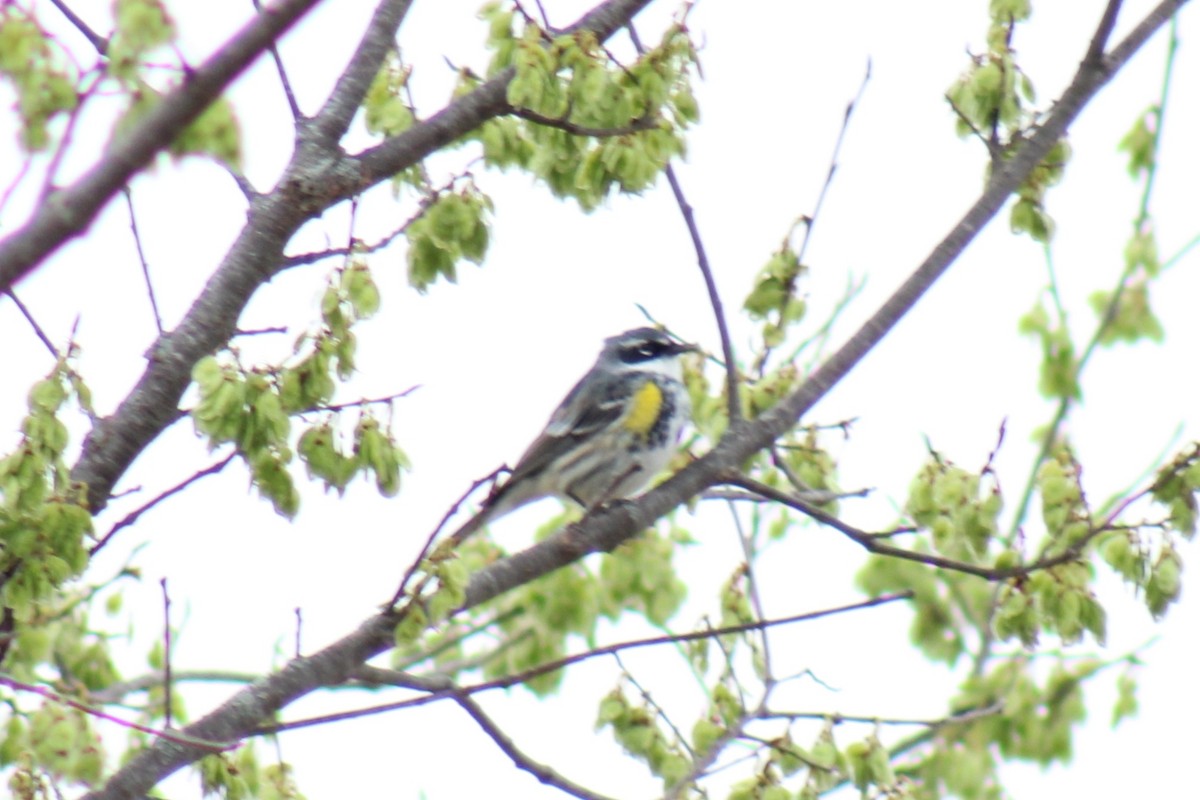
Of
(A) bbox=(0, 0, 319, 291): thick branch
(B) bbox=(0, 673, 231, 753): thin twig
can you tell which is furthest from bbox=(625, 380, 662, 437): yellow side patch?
(A) bbox=(0, 0, 319, 291): thick branch

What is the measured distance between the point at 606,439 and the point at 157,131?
558 centimetres

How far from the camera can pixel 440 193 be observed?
4.30m

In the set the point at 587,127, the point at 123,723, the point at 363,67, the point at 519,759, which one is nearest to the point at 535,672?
the point at 519,759

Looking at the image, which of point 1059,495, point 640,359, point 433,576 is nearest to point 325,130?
point 433,576

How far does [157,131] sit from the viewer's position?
196cm

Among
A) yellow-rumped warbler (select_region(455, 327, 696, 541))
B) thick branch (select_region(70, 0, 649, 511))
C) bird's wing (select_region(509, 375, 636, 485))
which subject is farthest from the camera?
bird's wing (select_region(509, 375, 636, 485))

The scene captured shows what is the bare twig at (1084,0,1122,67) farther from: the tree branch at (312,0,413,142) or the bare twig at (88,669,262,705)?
the bare twig at (88,669,262,705)

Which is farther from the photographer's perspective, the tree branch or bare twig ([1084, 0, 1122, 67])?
bare twig ([1084, 0, 1122, 67])

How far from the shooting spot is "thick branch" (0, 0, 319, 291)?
6.43 ft

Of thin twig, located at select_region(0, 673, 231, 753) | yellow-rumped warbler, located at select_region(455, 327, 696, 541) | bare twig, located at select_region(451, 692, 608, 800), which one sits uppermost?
yellow-rumped warbler, located at select_region(455, 327, 696, 541)

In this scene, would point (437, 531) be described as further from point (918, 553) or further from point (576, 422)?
point (576, 422)

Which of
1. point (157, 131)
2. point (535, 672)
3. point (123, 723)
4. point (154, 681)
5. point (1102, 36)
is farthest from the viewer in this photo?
point (154, 681)

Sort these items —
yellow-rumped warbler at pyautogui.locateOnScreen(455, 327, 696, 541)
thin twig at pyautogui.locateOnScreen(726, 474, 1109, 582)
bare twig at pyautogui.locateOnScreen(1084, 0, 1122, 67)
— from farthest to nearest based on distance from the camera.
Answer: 1. yellow-rumped warbler at pyautogui.locateOnScreen(455, 327, 696, 541)
2. bare twig at pyautogui.locateOnScreen(1084, 0, 1122, 67)
3. thin twig at pyautogui.locateOnScreen(726, 474, 1109, 582)

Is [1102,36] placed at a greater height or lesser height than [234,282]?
greater
